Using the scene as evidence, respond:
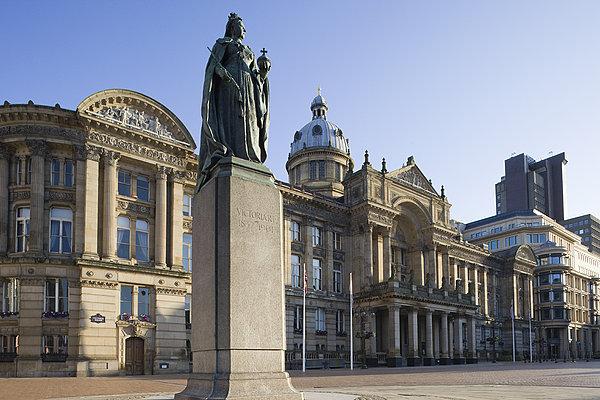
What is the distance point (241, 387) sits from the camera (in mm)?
12641

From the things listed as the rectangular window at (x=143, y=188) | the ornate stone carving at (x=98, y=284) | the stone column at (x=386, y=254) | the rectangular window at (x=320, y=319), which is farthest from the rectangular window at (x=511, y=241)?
the ornate stone carving at (x=98, y=284)

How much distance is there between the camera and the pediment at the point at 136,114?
48.1m

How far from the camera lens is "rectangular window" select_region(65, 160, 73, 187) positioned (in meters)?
47.1

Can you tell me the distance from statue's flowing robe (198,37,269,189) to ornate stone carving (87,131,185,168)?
3478 centimetres

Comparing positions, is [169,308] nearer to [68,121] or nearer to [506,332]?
[68,121]

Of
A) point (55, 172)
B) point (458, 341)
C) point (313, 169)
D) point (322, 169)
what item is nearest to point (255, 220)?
point (55, 172)

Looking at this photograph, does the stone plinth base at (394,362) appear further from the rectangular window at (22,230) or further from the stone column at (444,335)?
the rectangular window at (22,230)

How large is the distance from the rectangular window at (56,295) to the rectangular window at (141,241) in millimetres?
6379

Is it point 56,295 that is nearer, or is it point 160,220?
point 56,295

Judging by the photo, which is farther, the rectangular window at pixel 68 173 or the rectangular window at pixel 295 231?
the rectangular window at pixel 295 231

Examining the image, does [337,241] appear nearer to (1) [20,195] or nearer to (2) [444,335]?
(2) [444,335]

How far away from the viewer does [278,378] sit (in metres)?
13.4

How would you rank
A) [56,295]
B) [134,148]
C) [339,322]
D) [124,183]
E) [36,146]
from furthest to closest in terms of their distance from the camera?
1. [339,322]
2. [134,148]
3. [124,183]
4. [36,146]
5. [56,295]

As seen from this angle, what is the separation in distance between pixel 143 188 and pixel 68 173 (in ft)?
20.3
